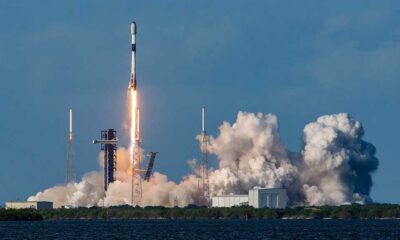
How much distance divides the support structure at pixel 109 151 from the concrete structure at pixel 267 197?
68.3ft

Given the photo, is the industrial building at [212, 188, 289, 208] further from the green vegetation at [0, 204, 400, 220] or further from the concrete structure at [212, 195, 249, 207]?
the green vegetation at [0, 204, 400, 220]

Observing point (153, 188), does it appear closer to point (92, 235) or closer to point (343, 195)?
point (343, 195)

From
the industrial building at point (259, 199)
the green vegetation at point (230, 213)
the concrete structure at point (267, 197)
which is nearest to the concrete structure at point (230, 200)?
the industrial building at point (259, 199)

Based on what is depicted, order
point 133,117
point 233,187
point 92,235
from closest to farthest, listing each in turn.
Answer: point 92,235 < point 133,117 < point 233,187

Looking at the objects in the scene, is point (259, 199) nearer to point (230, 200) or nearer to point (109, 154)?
point (230, 200)

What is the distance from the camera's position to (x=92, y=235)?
122812 millimetres

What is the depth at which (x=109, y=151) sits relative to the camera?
19212 cm

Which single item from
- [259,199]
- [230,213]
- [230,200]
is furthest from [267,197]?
[230,200]

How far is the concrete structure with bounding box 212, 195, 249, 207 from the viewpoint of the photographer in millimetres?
192712

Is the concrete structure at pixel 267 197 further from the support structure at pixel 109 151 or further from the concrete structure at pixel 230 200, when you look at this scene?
the support structure at pixel 109 151

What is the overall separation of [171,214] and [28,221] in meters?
20.6

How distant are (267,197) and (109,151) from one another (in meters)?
24.1

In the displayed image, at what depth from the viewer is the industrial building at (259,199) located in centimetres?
18900

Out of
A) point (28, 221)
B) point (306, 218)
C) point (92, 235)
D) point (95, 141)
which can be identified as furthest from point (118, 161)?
point (92, 235)
